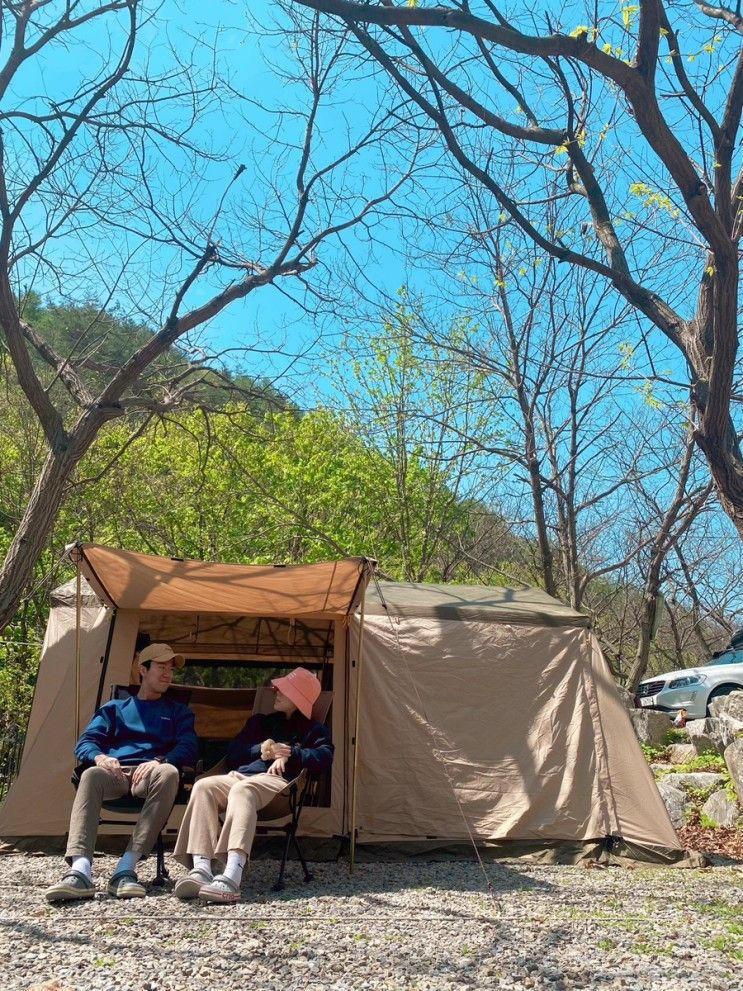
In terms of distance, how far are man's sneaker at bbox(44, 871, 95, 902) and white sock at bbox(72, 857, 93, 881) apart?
2cm

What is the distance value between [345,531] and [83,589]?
6819 mm

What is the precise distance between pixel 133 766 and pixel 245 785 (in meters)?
0.52

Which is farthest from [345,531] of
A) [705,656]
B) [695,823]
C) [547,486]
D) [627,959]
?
[705,656]

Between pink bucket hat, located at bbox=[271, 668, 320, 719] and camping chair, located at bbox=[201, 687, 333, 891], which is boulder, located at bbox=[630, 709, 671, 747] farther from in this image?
pink bucket hat, located at bbox=[271, 668, 320, 719]

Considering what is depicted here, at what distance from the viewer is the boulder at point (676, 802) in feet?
21.1

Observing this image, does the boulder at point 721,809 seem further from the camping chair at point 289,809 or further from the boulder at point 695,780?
the camping chair at point 289,809

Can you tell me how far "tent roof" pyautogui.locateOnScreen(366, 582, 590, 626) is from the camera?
5426 millimetres

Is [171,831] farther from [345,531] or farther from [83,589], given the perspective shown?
[345,531]

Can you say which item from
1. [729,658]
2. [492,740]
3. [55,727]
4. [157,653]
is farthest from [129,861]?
[729,658]

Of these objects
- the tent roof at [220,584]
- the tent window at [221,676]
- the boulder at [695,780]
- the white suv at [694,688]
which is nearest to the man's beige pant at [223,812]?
the tent roof at [220,584]

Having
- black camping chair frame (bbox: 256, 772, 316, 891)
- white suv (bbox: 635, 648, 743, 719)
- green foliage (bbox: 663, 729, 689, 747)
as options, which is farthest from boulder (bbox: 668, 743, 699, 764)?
black camping chair frame (bbox: 256, 772, 316, 891)

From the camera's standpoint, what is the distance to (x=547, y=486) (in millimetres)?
8828

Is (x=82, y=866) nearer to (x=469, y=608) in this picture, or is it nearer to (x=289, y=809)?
(x=289, y=809)

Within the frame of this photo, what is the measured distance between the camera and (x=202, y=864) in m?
3.73
